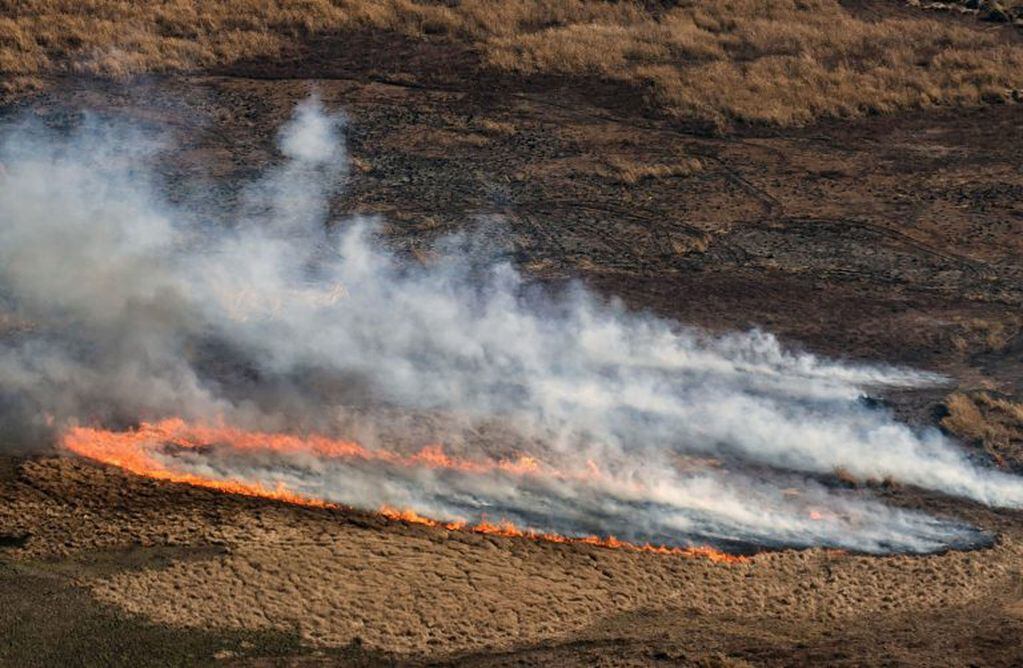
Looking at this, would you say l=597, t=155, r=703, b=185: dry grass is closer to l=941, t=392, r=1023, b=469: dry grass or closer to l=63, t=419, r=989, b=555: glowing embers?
l=941, t=392, r=1023, b=469: dry grass

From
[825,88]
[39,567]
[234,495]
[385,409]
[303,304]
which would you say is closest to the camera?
[39,567]

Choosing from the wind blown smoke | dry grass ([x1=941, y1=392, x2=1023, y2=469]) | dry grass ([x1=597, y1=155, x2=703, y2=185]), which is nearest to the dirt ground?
dry grass ([x1=597, y1=155, x2=703, y2=185])

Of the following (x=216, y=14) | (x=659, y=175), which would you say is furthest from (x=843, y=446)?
(x=216, y=14)

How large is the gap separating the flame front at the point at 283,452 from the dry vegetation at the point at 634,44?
1430cm

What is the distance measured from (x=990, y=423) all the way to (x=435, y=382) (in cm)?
1009

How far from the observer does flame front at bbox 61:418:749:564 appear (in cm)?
1727

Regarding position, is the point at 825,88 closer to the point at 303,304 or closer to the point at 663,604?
the point at 303,304

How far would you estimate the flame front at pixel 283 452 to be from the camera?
17266 mm

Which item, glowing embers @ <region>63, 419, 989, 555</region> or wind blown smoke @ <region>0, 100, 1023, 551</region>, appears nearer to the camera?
glowing embers @ <region>63, 419, 989, 555</region>

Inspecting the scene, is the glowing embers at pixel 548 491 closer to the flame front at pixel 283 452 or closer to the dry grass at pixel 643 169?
the flame front at pixel 283 452

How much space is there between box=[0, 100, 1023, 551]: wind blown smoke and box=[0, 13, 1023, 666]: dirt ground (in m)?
0.81

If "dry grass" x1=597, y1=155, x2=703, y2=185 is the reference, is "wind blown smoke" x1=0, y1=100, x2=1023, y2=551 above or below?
below

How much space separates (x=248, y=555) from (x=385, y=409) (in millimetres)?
4322

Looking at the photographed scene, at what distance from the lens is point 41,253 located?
22.4m
